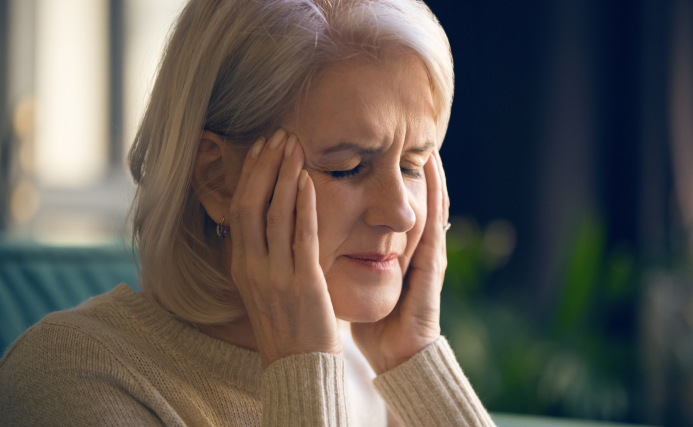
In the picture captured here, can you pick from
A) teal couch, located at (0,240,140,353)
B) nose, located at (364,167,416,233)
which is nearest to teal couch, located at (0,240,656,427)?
teal couch, located at (0,240,140,353)

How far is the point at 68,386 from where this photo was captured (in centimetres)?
86

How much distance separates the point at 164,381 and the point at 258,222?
31cm

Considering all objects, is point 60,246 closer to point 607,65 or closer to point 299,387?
point 299,387

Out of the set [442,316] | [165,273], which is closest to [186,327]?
[165,273]

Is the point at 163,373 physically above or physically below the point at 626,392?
above

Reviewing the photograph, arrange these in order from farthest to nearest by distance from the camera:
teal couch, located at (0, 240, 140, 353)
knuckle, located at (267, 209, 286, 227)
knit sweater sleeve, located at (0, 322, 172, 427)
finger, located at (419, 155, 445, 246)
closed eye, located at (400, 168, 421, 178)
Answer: teal couch, located at (0, 240, 140, 353), finger, located at (419, 155, 445, 246), closed eye, located at (400, 168, 421, 178), knuckle, located at (267, 209, 286, 227), knit sweater sleeve, located at (0, 322, 172, 427)

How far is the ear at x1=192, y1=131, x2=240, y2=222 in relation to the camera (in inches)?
39.8

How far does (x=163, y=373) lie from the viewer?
0.96m

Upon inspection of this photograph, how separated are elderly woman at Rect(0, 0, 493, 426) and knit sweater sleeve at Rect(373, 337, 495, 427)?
12 millimetres

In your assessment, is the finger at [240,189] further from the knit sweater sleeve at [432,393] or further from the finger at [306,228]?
the knit sweater sleeve at [432,393]

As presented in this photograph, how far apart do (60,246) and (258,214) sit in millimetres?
748

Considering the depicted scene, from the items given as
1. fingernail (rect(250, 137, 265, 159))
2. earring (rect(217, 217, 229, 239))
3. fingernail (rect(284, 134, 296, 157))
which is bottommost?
earring (rect(217, 217, 229, 239))

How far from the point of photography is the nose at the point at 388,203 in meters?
0.98

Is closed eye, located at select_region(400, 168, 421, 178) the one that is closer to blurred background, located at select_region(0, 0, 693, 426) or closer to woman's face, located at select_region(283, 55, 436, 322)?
woman's face, located at select_region(283, 55, 436, 322)
